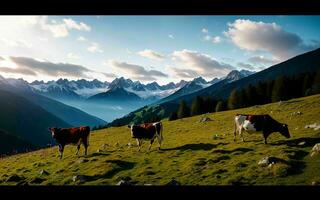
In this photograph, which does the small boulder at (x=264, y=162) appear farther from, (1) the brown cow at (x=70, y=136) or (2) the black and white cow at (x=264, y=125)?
(1) the brown cow at (x=70, y=136)

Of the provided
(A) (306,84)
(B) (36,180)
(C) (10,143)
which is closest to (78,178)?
(B) (36,180)

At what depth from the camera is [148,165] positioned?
1836 centimetres

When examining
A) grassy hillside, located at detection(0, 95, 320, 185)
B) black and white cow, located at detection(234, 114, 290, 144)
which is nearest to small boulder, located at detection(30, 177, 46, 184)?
grassy hillside, located at detection(0, 95, 320, 185)

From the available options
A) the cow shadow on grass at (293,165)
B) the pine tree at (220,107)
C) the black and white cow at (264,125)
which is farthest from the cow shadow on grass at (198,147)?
the pine tree at (220,107)

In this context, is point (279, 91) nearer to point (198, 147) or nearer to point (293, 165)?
point (198, 147)

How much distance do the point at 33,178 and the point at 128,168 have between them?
4884mm

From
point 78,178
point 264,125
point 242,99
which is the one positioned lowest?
point 78,178

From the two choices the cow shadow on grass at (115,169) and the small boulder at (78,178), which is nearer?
the small boulder at (78,178)

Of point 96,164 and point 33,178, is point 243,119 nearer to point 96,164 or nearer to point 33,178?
point 96,164

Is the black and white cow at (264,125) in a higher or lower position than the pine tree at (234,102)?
lower

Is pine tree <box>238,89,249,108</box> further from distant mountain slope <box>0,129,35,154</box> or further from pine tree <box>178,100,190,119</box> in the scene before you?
distant mountain slope <box>0,129,35,154</box>
